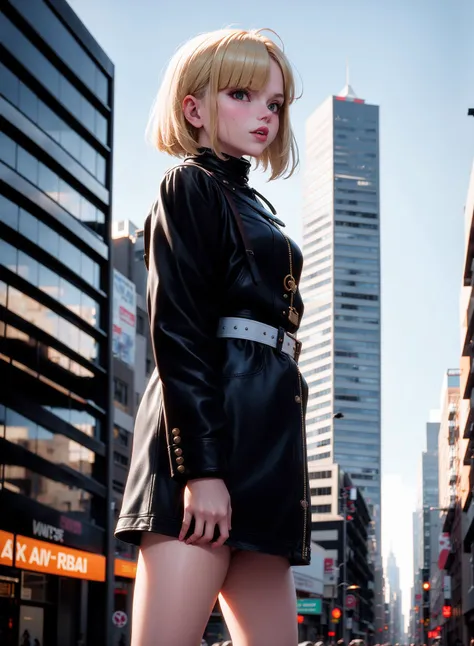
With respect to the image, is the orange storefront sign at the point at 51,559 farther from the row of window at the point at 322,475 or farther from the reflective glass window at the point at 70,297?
the row of window at the point at 322,475

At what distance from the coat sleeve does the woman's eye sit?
250 millimetres

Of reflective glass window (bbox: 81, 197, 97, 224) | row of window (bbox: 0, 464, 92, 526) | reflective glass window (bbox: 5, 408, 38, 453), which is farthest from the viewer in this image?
reflective glass window (bbox: 81, 197, 97, 224)

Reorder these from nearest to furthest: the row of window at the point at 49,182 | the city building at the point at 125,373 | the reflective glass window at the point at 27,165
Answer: the row of window at the point at 49,182 < the reflective glass window at the point at 27,165 < the city building at the point at 125,373

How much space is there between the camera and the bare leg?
2514mm

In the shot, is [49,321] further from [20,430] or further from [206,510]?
[206,510]

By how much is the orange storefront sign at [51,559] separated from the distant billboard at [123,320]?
→ 52.1 ft

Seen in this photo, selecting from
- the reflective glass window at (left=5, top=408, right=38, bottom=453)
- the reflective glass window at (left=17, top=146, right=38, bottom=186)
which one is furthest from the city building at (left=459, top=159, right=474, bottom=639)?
the reflective glass window at (left=5, top=408, right=38, bottom=453)

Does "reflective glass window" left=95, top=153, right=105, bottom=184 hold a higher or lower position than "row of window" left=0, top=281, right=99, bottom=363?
higher

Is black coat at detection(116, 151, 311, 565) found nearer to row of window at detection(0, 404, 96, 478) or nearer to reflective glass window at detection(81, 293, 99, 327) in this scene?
row of window at detection(0, 404, 96, 478)

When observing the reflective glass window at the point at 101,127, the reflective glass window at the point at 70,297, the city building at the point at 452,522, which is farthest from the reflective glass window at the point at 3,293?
the city building at the point at 452,522

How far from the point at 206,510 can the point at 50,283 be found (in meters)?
37.3

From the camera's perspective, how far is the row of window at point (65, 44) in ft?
128

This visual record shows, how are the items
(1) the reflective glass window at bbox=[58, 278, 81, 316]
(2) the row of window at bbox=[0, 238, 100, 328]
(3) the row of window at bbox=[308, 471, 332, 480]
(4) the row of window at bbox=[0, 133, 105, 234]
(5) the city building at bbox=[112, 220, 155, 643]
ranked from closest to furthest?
1. (2) the row of window at bbox=[0, 238, 100, 328]
2. (4) the row of window at bbox=[0, 133, 105, 234]
3. (1) the reflective glass window at bbox=[58, 278, 81, 316]
4. (5) the city building at bbox=[112, 220, 155, 643]
5. (3) the row of window at bbox=[308, 471, 332, 480]

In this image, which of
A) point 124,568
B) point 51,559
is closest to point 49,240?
point 51,559
